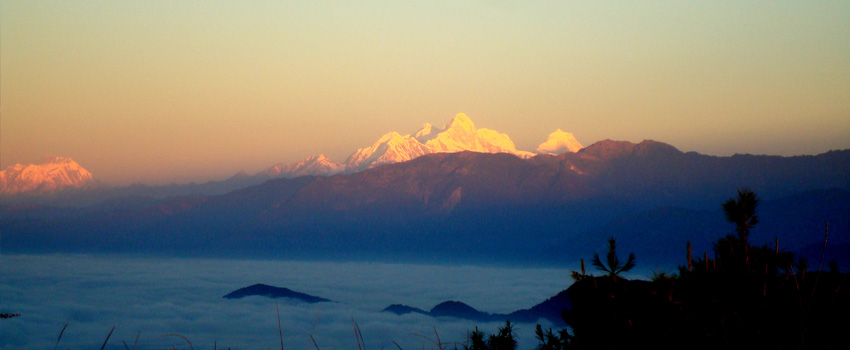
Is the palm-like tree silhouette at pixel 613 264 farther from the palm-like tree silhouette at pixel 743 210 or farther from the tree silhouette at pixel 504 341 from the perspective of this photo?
the tree silhouette at pixel 504 341

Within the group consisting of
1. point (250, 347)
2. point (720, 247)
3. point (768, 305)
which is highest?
point (720, 247)

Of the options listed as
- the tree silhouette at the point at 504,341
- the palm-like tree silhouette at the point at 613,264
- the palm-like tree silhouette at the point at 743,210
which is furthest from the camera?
the tree silhouette at the point at 504,341

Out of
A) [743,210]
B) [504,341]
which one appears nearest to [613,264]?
[743,210]

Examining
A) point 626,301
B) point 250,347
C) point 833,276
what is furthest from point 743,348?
point 250,347

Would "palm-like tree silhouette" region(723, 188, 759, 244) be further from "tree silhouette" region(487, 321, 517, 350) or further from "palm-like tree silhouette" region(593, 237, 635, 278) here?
"tree silhouette" region(487, 321, 517, 350)

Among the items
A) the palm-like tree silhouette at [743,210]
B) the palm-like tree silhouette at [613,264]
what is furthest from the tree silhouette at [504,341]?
the palm-like tree silhouette at [613,264]

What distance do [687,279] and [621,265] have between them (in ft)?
3.13

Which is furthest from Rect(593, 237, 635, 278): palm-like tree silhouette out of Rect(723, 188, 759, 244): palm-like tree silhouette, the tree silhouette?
the tree silhouette

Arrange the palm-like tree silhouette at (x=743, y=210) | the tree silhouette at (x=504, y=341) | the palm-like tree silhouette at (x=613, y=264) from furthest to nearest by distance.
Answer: the tree silhouette at (x=504, y=341)
the palm-like tree silhouette at (x=743, y=210)
the palm-like tree silhouette at (x=613, y=264)

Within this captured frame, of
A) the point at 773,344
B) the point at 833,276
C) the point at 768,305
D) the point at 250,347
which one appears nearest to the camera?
the point at 773,344

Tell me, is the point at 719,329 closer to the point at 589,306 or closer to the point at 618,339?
the point at 618,339

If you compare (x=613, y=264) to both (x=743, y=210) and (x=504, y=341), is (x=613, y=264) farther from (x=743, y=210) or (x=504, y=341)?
(x=504, y=341)

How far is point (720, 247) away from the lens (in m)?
11.0

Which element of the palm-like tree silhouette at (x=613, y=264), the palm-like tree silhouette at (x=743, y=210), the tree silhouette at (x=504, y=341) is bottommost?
the tree silhouette at (x=504, y=341)
